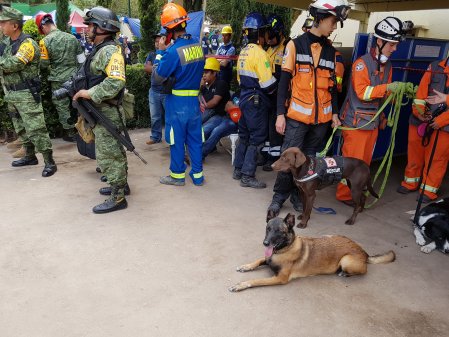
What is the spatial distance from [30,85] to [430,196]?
523 centimetres

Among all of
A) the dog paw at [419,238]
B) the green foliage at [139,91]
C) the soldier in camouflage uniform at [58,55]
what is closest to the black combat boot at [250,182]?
the dog paw at [419,238]

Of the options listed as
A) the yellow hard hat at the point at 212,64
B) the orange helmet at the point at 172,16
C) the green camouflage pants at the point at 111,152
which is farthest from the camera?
the yellow hard hat at the point at 212,64

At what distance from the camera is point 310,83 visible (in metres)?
3.94

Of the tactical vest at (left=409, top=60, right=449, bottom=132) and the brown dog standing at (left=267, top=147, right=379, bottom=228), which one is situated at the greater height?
the tactical vest at (left=409, top=60, right=449, bottom=132)

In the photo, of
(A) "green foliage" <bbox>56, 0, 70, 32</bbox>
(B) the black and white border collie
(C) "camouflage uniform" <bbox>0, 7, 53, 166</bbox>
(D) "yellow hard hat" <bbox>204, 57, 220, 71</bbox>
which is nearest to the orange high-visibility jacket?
(B) the black and white border collie

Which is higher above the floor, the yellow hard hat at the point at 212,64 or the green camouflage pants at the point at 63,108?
the yellow hard hat at the point at 212,64

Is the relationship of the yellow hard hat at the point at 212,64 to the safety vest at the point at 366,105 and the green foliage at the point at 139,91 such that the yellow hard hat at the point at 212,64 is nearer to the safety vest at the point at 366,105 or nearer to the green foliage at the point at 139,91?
the green foliage at the point at 139,91

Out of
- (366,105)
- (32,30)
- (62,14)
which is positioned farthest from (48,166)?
(62,14)

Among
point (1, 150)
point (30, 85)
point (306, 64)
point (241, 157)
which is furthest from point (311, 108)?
point (1, 150)

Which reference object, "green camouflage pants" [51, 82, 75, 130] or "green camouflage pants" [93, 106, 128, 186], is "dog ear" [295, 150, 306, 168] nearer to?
"green camouflage pants" [93, 106, 128, 186]

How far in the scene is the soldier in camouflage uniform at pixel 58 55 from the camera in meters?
5.99

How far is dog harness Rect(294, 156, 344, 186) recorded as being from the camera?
12.3 ft

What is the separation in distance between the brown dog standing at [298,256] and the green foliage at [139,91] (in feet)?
16.2

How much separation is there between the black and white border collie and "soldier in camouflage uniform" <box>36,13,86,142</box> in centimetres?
523
